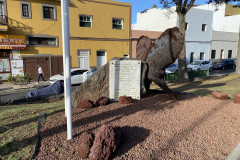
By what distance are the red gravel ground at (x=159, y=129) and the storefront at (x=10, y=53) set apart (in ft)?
41.6

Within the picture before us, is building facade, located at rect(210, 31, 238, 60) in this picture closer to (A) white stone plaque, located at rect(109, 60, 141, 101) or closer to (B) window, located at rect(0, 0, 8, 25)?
(A) white stone plaque, located at rect(109, 60, 141, 101)

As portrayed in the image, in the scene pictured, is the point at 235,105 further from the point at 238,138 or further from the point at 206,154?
the point at 206,154

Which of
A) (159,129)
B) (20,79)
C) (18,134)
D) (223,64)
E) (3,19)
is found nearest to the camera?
(18,134)

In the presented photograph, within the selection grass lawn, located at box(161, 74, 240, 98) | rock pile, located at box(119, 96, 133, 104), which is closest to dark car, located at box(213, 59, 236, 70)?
grass lawn, located at box(161, 74, 240, 98)

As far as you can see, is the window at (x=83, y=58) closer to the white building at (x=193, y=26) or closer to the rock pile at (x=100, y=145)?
the white building at (x=193, y=26)

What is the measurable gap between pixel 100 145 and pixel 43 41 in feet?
52.4

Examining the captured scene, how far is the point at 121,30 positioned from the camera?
2056 centimetres

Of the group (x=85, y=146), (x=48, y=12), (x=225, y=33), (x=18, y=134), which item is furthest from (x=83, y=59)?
(x=225, y=33)

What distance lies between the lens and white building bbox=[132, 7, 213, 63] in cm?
2566

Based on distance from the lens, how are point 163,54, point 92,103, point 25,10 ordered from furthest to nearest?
point 25,10 < point 163,54 < point 92,103

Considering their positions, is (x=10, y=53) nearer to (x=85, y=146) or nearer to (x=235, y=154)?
(x=85, y=146)

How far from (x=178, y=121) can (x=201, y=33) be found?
84.7 feet

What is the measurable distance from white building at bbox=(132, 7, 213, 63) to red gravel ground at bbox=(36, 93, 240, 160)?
21265 millimetres

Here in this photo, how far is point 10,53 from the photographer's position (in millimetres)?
15758
